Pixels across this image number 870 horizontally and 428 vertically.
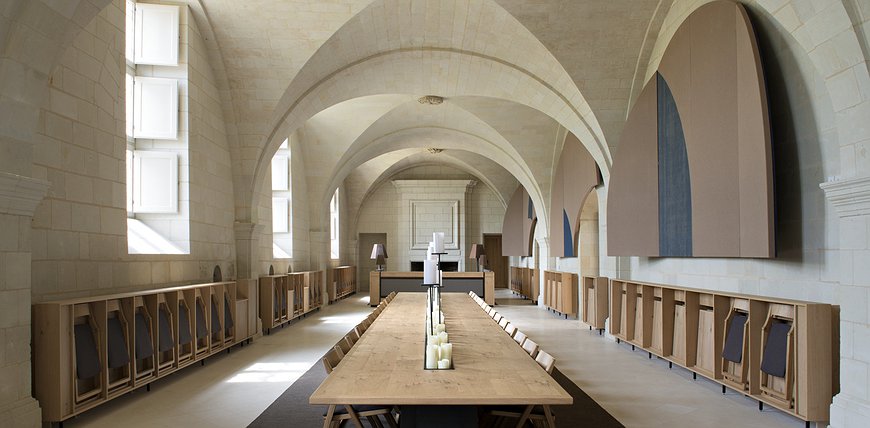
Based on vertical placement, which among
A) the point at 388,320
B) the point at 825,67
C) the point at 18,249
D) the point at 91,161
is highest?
the point at 825,67

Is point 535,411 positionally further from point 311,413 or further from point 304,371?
point 304,371

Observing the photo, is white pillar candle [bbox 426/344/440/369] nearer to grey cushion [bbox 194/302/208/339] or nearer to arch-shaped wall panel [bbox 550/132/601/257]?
grey cushion [bbox 194/302/208/339]

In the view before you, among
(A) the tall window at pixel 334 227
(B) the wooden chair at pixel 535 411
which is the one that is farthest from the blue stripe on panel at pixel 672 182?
(A) the tall window at pixel 334 227

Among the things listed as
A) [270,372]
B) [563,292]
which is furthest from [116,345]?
[563,292]

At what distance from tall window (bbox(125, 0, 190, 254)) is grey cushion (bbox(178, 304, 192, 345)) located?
43.8 inches

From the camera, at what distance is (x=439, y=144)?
17.5 m

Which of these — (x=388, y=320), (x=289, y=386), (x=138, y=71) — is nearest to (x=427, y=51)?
(x=138, y=71)

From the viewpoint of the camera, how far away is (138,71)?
7.72 metres

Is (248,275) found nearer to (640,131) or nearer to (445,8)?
(445,8)

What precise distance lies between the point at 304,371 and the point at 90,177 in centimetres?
308

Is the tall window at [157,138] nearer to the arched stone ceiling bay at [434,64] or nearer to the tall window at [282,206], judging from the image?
the arched stone ceiling bay at [434,64]

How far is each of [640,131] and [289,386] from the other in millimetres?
5735

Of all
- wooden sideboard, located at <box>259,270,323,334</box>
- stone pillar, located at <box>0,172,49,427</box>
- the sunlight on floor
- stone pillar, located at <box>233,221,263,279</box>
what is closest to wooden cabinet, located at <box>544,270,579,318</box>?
wooden sideboard, located at <box>259,270,323,334</box>

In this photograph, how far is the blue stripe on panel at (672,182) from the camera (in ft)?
22.6
